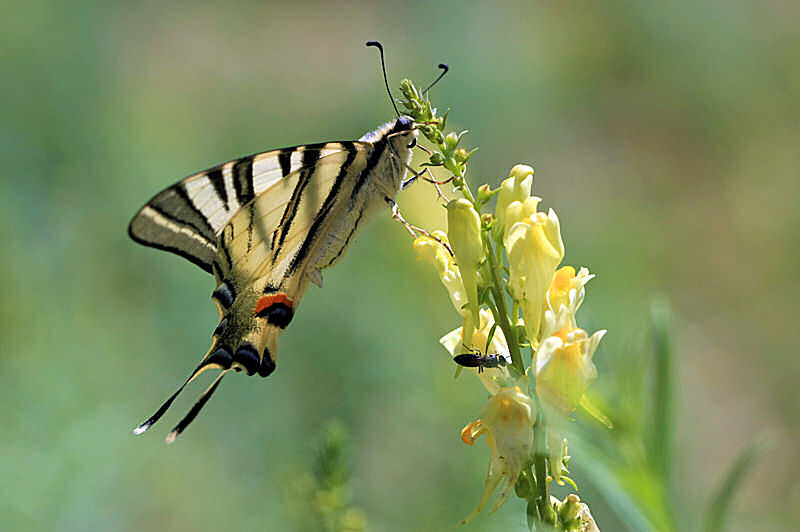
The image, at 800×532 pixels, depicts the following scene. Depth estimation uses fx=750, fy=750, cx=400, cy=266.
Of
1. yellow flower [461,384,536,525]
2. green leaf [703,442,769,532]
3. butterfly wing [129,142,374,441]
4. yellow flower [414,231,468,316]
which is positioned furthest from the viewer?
butterfly wing [129,142,374,441]

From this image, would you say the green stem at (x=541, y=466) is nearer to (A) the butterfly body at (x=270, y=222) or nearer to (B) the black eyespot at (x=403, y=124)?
(A) the butterfly body at (x=270, y=222)

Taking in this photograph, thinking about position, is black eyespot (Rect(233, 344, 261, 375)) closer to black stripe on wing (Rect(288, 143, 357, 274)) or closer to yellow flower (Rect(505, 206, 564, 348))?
black stripe on wing (Rect(288, 143, 357, 274))

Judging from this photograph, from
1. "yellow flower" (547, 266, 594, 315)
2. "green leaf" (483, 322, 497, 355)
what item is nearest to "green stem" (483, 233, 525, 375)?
"green leaf" (483, 322, 497, 355)

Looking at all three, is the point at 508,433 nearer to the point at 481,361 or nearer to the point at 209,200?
the point at 481,361

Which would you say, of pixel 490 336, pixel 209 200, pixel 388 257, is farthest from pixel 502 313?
pixel 388 257

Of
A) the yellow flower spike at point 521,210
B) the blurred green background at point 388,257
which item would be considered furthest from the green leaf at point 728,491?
the yellow flower spike at point 521,210

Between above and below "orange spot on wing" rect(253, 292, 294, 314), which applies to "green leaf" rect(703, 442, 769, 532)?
below
